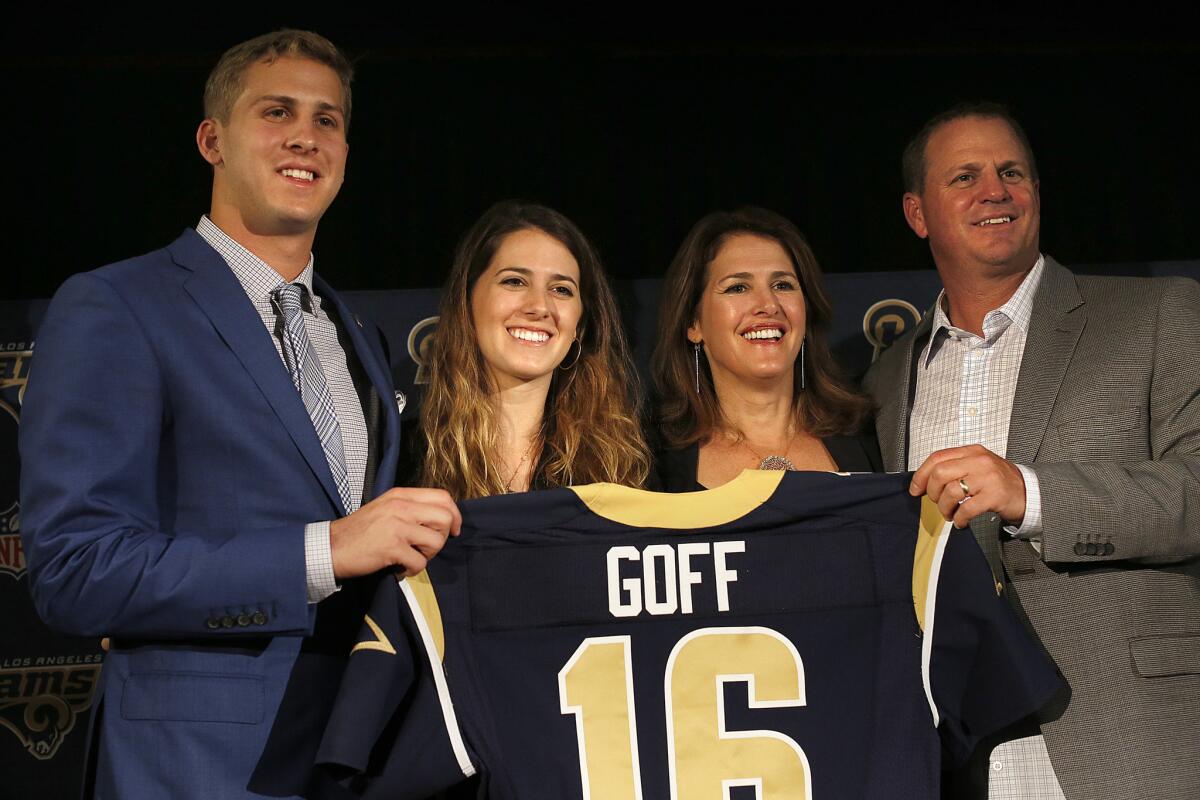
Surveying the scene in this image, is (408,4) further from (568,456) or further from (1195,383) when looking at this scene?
(1195,383)

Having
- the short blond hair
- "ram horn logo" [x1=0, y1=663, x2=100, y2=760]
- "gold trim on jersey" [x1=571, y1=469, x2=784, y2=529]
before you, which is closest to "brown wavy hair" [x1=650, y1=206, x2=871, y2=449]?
"gold trim on jersey" [x1=571, y1=469, x2=784, y2=529]

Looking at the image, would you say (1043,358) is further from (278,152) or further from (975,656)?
(278,152)

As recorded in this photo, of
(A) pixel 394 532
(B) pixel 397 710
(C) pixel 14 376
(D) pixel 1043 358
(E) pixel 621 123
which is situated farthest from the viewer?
Result: (E) pixel 621 123

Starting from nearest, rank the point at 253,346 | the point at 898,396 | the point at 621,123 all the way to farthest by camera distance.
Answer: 1. the point at 253,346
2. the point at 898,396
3. the point at 621,123

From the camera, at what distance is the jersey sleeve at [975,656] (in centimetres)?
202

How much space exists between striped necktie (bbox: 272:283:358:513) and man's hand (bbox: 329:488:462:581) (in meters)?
0.22

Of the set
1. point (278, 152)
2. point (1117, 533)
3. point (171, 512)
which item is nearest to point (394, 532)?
point (171, 512)

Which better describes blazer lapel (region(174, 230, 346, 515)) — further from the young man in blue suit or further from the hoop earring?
the hoop earring

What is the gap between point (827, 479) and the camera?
82.1 inches

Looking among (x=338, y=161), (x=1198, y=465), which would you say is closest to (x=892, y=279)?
(x=1198, y=465)

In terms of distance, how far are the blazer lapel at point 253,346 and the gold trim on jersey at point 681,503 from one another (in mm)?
438

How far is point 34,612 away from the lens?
117 inches

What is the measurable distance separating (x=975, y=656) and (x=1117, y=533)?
0.39 m

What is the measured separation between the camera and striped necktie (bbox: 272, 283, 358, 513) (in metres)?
2.17
